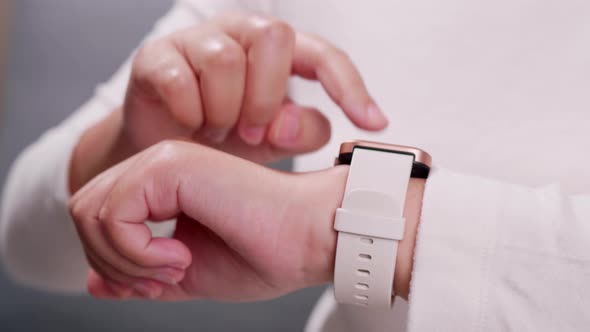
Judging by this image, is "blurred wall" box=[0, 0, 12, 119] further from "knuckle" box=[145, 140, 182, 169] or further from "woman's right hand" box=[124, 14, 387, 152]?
"knuckle" box=[145, 140, 182, 169]

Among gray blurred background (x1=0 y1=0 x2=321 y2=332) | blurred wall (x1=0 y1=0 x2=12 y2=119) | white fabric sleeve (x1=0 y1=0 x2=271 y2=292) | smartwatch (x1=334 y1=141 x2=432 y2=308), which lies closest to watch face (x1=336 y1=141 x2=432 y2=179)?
smartwatch (x1=334 y1=141 x2=432 y2=308)

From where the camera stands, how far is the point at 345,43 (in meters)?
0.78

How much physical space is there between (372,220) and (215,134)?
267 millimetres

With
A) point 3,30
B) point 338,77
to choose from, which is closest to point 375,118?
point 338,77

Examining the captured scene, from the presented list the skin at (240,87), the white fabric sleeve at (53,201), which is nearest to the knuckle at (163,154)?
the skin at (240,87)

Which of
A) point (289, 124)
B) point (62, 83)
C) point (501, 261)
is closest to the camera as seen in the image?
point (501, 261)

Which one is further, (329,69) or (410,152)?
(329,69)

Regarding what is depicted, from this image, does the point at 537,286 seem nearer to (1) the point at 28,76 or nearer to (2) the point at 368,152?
(2) the point at 368,152

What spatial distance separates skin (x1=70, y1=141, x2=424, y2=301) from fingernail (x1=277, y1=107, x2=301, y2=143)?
17 centimetres

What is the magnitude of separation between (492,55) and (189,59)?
331mm

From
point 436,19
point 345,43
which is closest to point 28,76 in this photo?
point 345,43

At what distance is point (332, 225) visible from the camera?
0.43m

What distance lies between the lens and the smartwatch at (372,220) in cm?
41

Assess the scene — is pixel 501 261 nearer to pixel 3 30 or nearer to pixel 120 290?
pixel 120 290
